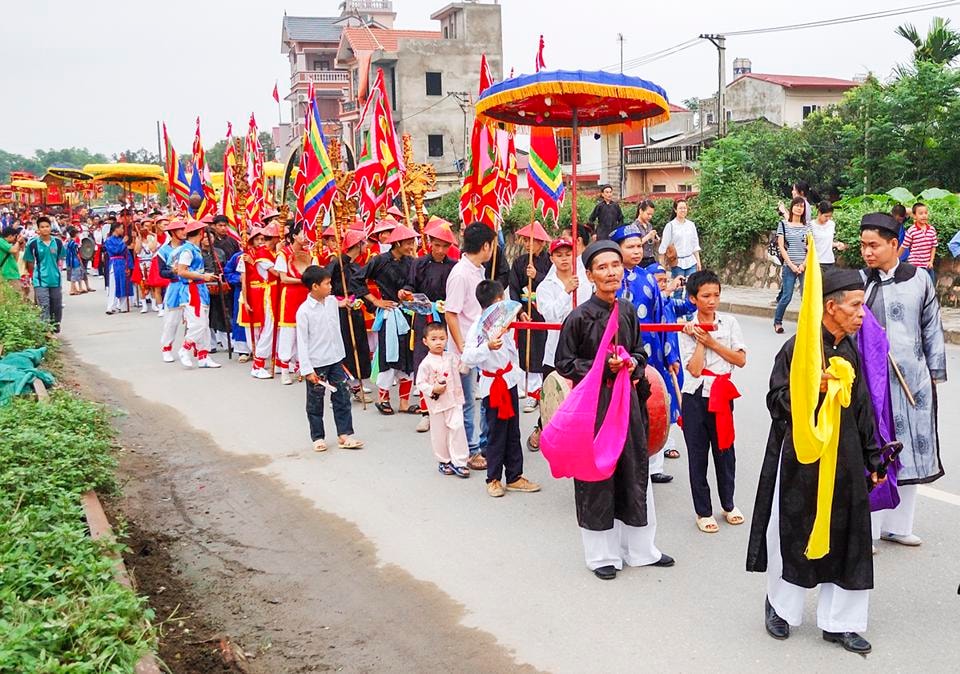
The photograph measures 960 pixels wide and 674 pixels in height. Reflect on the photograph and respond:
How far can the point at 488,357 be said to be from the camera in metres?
6.06

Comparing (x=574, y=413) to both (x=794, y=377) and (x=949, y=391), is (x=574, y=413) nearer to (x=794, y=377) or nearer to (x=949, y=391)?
(x=794, y=377)

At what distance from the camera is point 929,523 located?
5344 mm

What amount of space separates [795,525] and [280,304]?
7.40 meters

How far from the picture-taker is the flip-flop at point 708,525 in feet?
17.6

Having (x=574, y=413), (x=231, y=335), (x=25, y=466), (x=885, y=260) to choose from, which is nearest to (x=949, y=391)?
(x=885, y=260)

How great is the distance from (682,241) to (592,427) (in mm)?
8835

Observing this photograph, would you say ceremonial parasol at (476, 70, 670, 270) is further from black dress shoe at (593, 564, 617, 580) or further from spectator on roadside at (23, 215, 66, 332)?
spectator on roadside at (23, 215, 66, 332)

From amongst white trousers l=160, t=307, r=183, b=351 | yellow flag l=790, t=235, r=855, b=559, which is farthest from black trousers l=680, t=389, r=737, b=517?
white trousers l=160, t=307, r=183, b=351

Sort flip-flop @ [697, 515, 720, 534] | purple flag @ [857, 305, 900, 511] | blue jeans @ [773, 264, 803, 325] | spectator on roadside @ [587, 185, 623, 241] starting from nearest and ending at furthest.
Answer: purple flag @ [857, 305, 900, 511], flip-flop @ [697, 515, 720, 534], blue jeans @ [773, 264, 803, 325], spectator on roadside @ [587, 185, 623, 241]

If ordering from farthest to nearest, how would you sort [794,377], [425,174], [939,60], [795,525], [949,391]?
[939,60]
[425,174]
[949,391]
[795,525]
[794,377]

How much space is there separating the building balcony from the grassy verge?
3626cm

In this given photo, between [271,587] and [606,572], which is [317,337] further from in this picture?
[606,572]

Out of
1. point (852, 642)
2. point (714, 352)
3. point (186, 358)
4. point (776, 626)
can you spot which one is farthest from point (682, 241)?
point (852, 642)

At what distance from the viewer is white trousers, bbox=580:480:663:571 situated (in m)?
4.84
